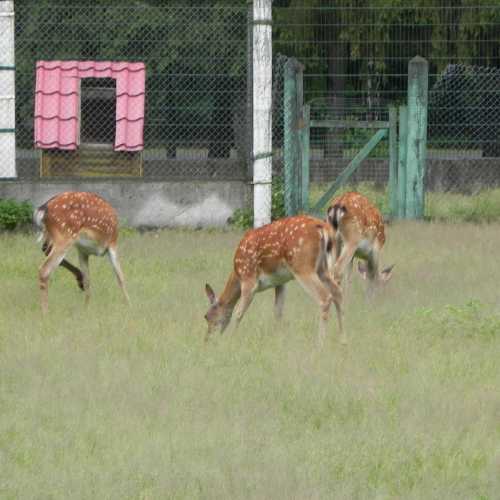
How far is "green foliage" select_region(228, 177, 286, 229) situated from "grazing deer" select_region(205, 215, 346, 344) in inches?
253

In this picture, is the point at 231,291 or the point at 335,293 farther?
the point at 231,291

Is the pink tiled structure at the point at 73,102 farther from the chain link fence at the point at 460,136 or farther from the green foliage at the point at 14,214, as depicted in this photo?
the chain link fence at the point at 460,136

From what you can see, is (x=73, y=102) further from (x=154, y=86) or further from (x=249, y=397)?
(x=249, y=397)

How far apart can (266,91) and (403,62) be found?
862 cm

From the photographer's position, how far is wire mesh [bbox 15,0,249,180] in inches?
726

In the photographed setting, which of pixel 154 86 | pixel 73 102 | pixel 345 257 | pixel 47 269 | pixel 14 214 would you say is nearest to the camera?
pixel 47 269

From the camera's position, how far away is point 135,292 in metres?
13.2

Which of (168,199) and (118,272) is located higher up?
(168,199)

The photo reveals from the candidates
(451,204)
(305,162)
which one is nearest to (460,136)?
(451,204)

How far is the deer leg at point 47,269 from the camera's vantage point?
39.9 ft

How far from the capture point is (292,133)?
59.0 ft

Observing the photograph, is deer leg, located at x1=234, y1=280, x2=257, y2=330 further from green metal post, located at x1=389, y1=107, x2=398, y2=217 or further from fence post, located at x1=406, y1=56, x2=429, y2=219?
fence post, located at x1=406, y1=56, x2=429, y2=219

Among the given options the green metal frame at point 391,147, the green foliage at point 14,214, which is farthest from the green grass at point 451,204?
the green foliage at point 14,214

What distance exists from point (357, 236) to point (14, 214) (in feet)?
17.8
